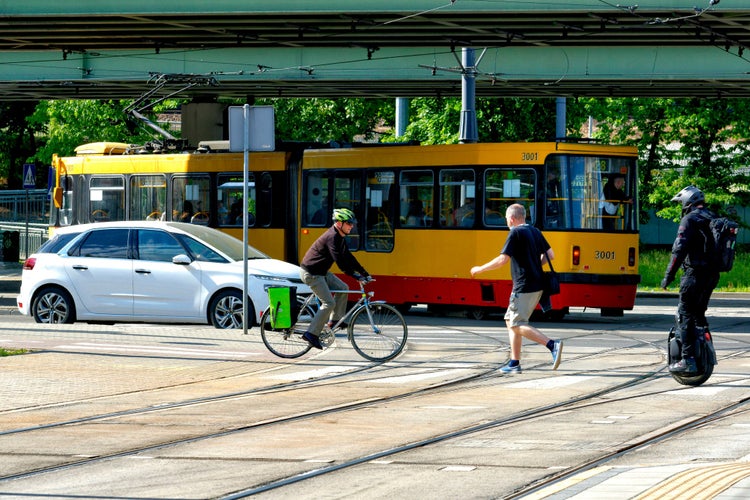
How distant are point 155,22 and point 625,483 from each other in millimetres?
20511

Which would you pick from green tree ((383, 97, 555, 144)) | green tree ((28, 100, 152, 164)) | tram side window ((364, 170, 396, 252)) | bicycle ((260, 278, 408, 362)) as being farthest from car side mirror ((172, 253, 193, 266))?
green tree ((28, 100, 152, 164))

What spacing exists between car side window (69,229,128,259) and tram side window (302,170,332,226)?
6315 mm

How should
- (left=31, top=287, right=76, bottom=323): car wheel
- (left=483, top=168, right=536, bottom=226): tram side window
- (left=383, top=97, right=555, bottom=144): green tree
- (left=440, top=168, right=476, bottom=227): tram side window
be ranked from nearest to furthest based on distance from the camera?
(left=31, top=287, right=76, bottom=323): car wheel → (left=483, top=168, right=536, bottom=226): tram side window → (left=440, top=168, right=476, bottom=227): tram side window → (left=383, top=97, right=555, bottom=144): green tree

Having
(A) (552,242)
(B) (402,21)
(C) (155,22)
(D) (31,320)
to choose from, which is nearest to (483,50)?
(B) (402,21)

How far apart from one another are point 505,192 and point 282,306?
7508mm

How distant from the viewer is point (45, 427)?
10.4 m

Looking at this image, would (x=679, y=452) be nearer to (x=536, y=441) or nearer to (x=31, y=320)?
(x=536, y=441)

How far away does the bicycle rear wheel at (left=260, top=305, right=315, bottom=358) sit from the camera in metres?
15.8

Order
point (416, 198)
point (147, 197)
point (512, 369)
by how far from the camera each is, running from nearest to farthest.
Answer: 1. point (512, 369)
2. point (416, 198)
3. point (147, 197)

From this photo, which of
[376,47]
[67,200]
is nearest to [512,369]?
[376,47]

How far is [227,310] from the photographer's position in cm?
1883

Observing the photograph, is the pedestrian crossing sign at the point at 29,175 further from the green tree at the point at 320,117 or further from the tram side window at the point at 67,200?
the green tree at the point at 320,117

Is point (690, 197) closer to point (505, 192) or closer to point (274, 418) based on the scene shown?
point (274, 418)

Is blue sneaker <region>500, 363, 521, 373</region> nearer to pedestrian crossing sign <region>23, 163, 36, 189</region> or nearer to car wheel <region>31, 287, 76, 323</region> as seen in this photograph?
car wheel <region>31, 287, 76, 323</region>
